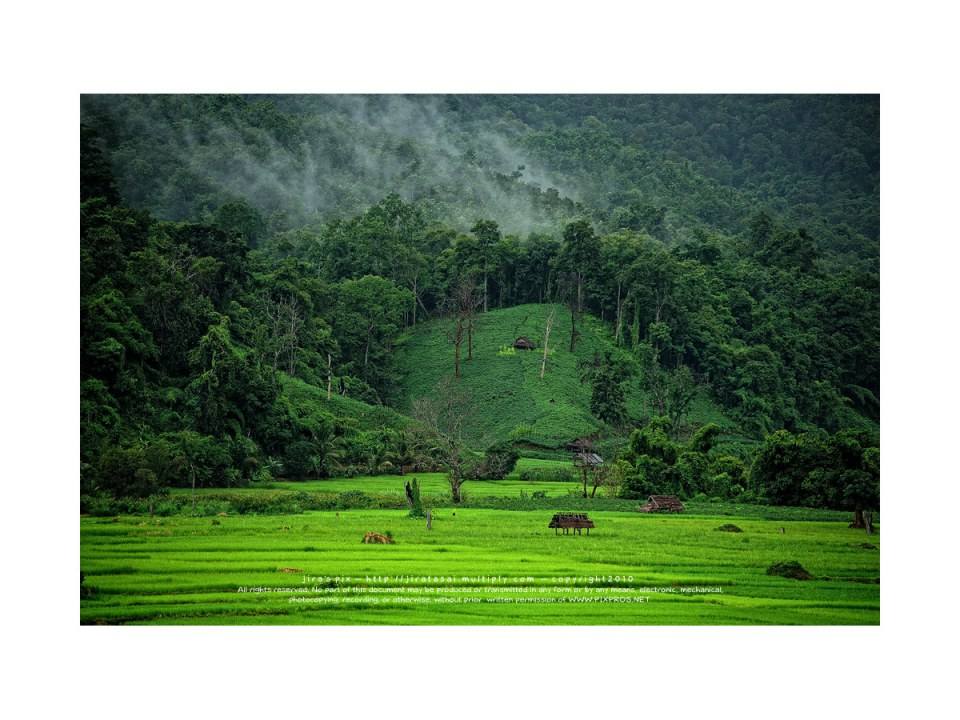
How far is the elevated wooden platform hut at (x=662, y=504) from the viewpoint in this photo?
674 inches

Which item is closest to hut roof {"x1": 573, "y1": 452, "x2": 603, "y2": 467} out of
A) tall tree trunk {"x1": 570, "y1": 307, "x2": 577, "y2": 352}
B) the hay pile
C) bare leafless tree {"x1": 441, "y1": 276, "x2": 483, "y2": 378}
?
tall tree trunk {"x1": 570, "y1": 307, "x2": 577, "y2": 352}

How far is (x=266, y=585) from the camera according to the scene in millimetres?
13969

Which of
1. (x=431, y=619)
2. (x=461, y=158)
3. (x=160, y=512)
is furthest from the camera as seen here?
(x=461, y=158)

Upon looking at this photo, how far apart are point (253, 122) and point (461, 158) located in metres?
3.72

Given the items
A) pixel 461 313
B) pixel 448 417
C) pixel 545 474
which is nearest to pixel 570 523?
pixel 545 474

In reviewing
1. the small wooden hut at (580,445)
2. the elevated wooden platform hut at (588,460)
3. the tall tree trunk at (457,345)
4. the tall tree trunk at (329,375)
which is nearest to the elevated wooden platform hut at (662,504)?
the elevated wooden platform hut at (588,460)

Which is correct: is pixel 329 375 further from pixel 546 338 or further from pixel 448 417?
pixel 546 338

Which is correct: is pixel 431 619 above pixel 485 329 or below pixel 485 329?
below

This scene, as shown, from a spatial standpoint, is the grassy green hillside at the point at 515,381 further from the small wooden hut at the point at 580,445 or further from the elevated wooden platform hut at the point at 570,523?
the elevated wooden platform hut at the point at 570,523

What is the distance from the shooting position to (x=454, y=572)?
14195 mm

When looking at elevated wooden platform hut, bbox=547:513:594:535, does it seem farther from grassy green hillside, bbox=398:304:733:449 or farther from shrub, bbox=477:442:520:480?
grassy green hillside, bbox=398:304:733:449

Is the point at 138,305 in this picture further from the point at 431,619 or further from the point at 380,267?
the point at 431,619

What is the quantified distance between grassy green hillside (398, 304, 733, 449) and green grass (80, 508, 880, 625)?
6.36ft

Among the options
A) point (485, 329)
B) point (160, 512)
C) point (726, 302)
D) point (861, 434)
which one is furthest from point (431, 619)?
point (726, 302)
